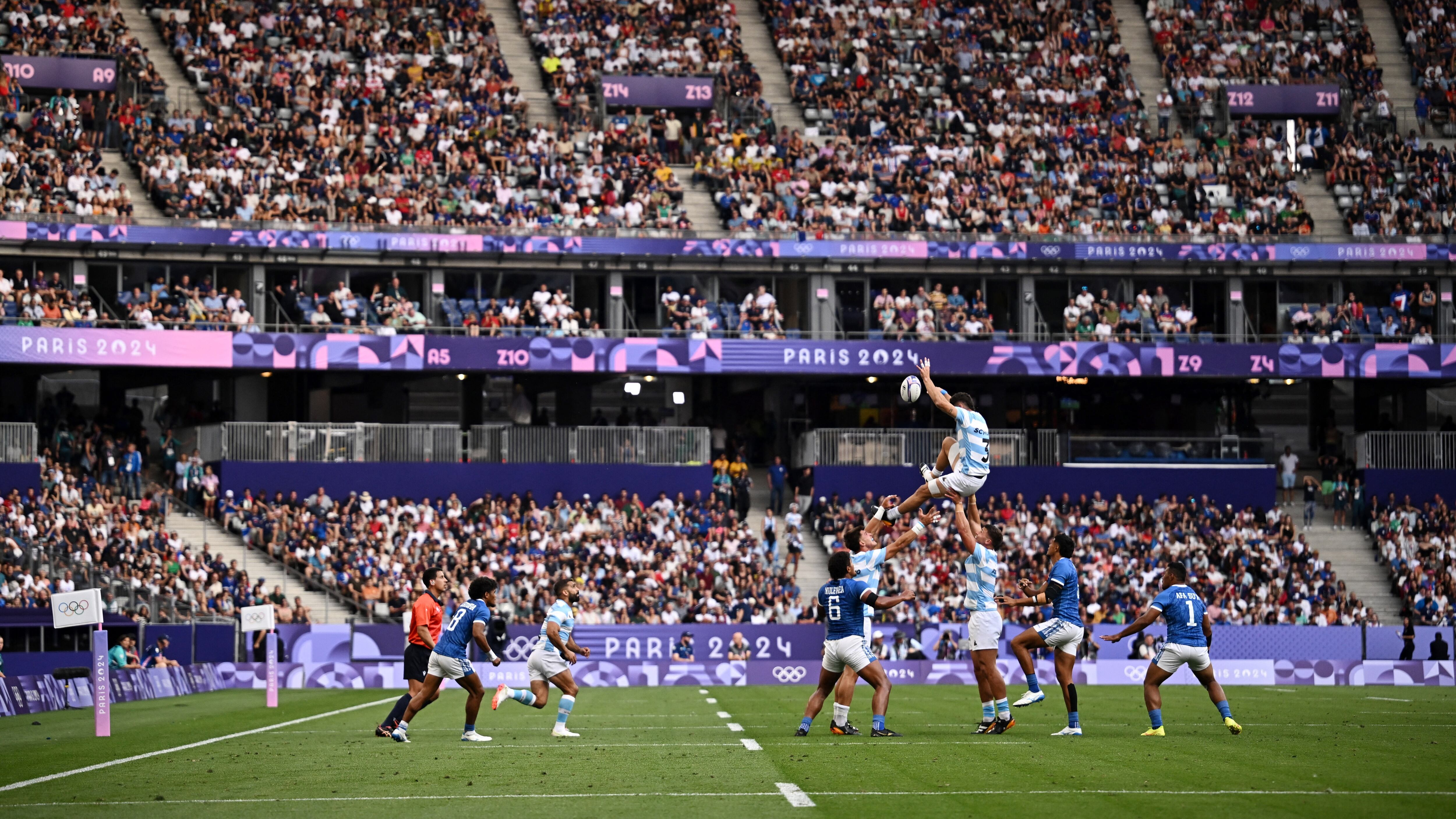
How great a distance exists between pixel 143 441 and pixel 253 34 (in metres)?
15.1

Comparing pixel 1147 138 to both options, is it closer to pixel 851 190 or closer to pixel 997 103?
pixel 997 103

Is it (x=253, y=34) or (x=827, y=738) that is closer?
(x=827, y=738)

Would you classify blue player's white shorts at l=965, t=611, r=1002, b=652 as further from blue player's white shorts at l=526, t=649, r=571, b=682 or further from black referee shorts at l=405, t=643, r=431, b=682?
black referee shorts at l=405, t=643, r=431, b=682

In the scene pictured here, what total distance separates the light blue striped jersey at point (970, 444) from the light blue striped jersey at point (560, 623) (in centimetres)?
513

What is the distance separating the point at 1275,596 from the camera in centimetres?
4453

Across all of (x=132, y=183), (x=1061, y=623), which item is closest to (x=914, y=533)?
(x=1061, y=623)

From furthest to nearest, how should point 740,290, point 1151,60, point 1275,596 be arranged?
1. point 1151,60
2. point 740,290
3. point 1275,596

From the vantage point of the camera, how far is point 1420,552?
46.9 metres

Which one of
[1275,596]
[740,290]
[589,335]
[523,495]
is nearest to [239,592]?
[523,495]

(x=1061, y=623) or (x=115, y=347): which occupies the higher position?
(x=115, y=347)

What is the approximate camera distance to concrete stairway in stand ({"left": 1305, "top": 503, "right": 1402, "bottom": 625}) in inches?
1812

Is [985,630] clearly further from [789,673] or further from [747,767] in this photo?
[789,673]

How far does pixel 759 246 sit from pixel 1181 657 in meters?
33.2

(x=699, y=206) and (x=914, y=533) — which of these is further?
(x=699, y=206)
